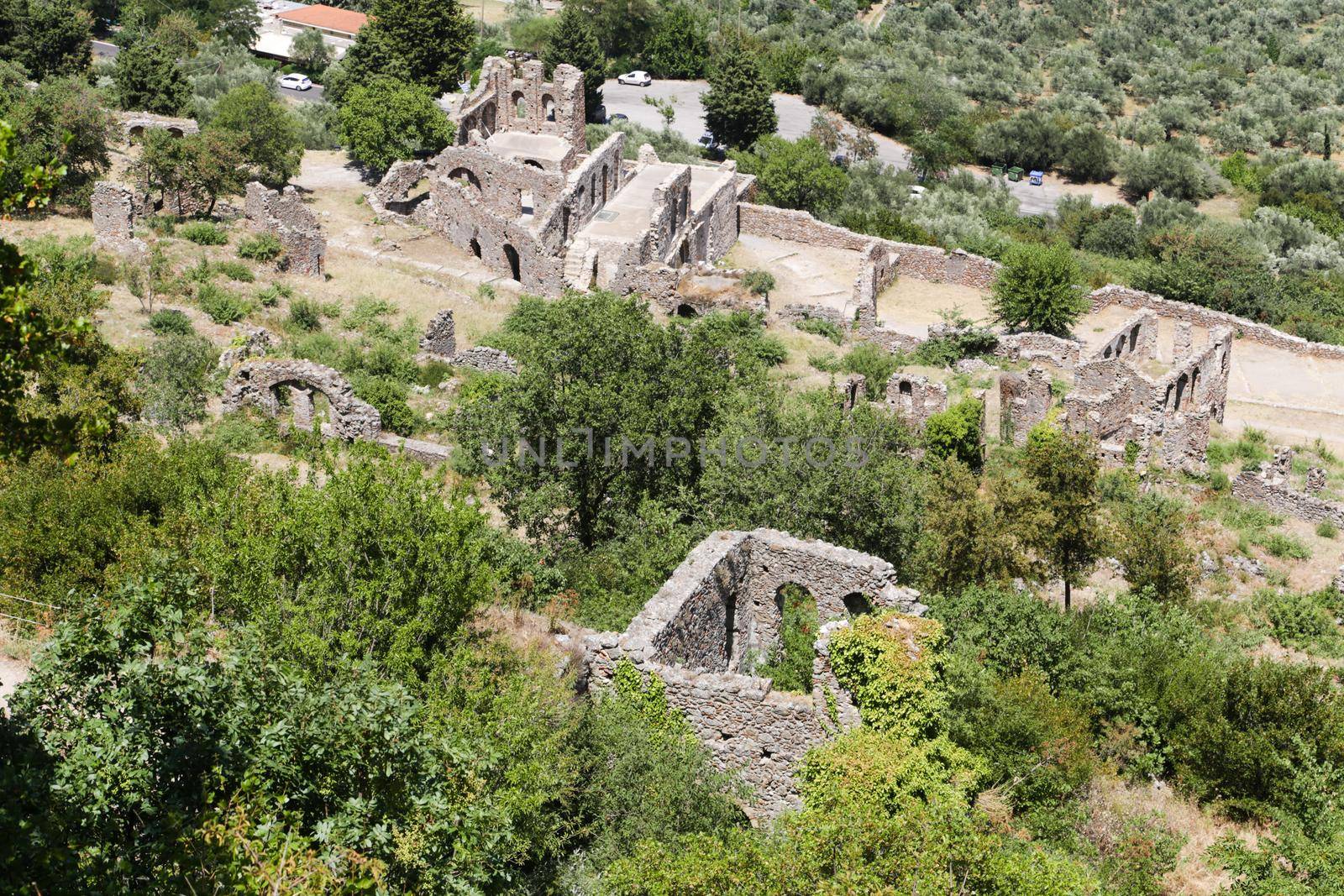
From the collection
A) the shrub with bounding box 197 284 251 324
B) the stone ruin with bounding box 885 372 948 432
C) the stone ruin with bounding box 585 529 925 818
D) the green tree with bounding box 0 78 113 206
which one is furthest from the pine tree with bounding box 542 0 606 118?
the stone ruin with bounding box 585 529 925 818

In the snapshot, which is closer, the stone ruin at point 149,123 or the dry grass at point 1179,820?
the dry grass at point 1179,820

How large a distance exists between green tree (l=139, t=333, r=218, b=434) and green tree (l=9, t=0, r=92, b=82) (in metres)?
31.2

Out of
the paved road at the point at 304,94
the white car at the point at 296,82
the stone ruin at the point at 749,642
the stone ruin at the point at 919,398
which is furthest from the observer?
the white car at the point at 296,82

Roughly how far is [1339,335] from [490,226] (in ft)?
107

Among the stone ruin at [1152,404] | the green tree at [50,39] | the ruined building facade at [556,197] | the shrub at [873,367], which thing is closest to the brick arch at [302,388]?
the ruined building facade at [556,197]

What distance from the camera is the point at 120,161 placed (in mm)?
53375

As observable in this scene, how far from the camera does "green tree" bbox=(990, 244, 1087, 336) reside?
50.1 meters

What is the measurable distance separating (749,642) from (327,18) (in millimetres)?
76589

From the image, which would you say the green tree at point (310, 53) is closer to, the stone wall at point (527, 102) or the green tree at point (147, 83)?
the green tree at point (147, 83)

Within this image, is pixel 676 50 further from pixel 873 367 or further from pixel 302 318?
pixel 302 318

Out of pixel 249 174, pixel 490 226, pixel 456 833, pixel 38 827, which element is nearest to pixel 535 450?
pixel 456 833

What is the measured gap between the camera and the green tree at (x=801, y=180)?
6191 cm

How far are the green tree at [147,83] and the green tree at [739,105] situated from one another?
84.0 ft

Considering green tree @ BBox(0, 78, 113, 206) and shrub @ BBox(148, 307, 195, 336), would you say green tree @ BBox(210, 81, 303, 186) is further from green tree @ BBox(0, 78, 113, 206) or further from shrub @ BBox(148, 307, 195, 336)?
shrub @ BBox(148, 307, 195, 336)
